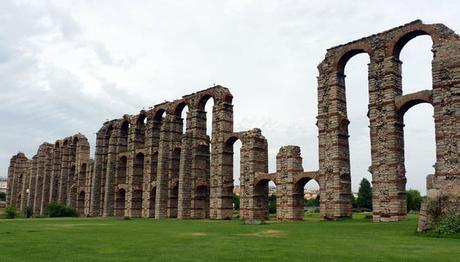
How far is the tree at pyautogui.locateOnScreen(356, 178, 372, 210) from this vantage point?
7332cm

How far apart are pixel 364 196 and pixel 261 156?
137 feet

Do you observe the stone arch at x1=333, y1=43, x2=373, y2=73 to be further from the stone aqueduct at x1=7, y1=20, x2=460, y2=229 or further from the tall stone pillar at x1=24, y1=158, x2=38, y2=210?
the tall stone pillar at x1=24, y1=158, x2=38, y2=210

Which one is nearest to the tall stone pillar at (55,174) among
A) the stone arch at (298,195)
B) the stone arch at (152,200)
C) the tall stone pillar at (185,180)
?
the stone arch at (152,200)

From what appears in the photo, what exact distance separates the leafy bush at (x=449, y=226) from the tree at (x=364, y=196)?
55.6 meters

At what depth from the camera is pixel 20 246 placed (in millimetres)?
15227

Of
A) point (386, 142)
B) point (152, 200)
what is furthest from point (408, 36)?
point (152, 200)

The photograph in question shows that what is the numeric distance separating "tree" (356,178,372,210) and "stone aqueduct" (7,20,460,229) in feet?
124

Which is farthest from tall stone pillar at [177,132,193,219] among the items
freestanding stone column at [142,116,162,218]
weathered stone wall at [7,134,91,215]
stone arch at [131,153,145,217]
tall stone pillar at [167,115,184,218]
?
weathered stone wall at [7,134,91,215]

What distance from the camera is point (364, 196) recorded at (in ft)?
245

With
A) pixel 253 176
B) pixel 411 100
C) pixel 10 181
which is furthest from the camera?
pixel 10 181

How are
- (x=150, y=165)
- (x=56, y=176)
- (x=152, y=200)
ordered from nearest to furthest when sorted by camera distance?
(x=152, y=200), (x=150, y=165), (x=56, y=176)

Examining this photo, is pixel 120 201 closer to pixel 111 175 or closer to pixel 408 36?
pixel 111 175

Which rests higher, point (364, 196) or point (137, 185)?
point (137, 185)

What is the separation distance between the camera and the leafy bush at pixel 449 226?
57.1 feet
